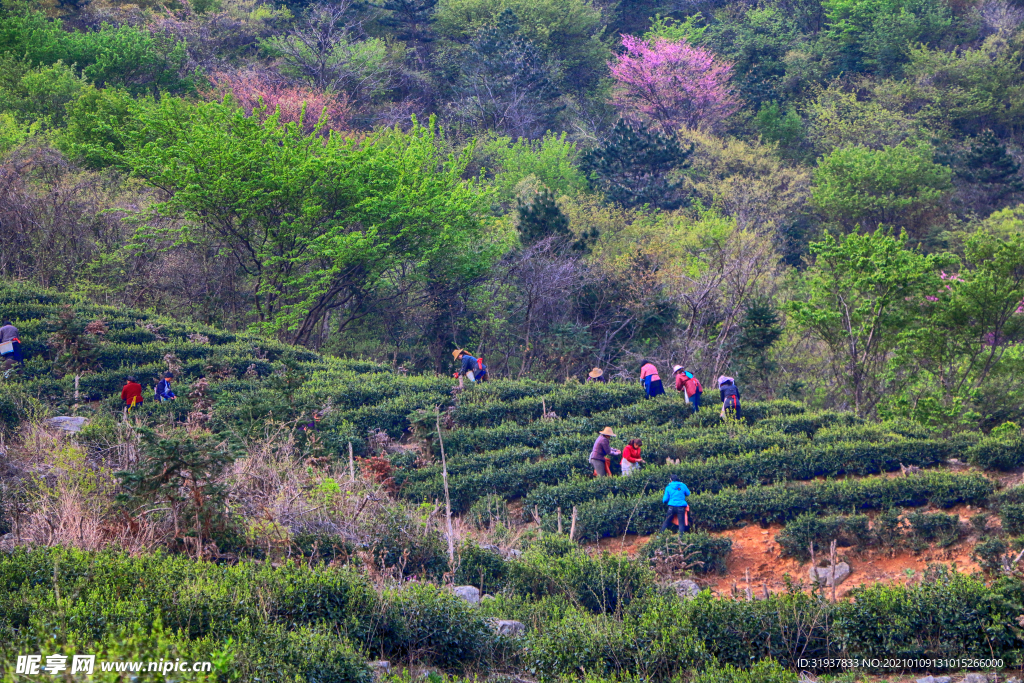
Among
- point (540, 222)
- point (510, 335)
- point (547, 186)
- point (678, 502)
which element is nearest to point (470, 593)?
point (678, 502)

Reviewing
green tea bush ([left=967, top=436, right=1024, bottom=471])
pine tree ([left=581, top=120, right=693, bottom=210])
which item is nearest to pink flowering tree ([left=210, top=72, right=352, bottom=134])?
pine tree ([left=581, top=120, right=693, bottom=210])

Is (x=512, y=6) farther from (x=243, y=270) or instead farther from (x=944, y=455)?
(x=944, y=455)

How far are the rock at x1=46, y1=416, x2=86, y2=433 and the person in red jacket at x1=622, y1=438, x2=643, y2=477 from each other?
1030 cm

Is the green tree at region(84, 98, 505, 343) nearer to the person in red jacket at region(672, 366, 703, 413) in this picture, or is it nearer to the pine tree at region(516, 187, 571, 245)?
the pine tree at region(516, 187, 571, 245)

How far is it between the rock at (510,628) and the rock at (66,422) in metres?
10.3

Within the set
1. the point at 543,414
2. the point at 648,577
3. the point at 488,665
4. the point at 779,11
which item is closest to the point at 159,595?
the point at 488,665

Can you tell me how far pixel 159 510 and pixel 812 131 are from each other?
138 feet

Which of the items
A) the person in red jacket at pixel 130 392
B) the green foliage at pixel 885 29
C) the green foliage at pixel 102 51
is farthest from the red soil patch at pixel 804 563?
the green foliage at pixel 885 29

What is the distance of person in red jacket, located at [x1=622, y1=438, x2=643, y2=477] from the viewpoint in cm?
1720

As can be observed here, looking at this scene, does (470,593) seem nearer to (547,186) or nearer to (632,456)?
(632,456)

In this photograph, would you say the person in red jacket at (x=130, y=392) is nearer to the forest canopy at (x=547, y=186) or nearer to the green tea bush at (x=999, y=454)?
the forest canopy at (x=547, y=186)

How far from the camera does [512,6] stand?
5056cm

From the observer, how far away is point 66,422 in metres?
17.7

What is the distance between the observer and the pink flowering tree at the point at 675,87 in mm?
46594
